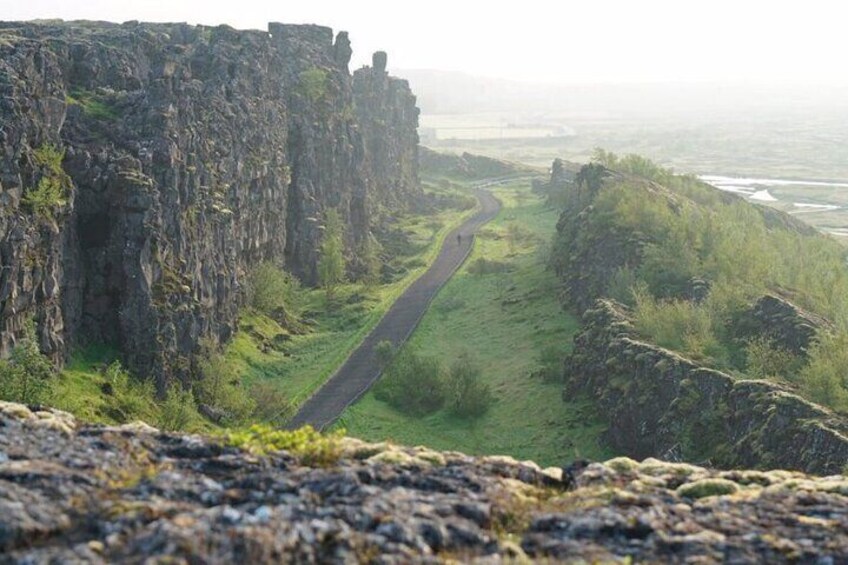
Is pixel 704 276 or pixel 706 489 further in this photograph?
pixel 704 276

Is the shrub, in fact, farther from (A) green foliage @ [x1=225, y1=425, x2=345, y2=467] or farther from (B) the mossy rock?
(B) the mossy rock

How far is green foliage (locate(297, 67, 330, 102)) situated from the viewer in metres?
142

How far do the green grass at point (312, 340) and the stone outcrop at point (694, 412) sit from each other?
27276 mm

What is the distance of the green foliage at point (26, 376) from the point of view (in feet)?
172

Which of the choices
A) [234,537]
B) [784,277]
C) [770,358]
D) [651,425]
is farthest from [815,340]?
[234,537]

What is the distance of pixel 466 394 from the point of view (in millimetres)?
78000

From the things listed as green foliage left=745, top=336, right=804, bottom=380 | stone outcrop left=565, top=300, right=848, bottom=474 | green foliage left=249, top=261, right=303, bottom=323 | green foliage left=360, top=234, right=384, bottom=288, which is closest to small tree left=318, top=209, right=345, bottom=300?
green foliage left=360, top=234, right=384, bottom=288

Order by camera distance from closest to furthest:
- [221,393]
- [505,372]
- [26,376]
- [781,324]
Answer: [26,376] < [781,324] < [221,393] < [505,372]

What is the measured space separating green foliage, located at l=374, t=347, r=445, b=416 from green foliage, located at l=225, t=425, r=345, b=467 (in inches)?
2142

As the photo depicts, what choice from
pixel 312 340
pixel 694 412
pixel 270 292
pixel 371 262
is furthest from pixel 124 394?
pixel 371 262

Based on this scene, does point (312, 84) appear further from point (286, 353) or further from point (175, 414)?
point (175, 414)

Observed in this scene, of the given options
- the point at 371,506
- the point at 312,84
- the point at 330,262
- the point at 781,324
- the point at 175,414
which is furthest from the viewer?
the point at 312,84

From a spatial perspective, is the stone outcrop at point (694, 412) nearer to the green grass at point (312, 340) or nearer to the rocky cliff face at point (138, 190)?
the green grass at point (312, 340)

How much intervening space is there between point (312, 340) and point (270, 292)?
8565 millimetres
